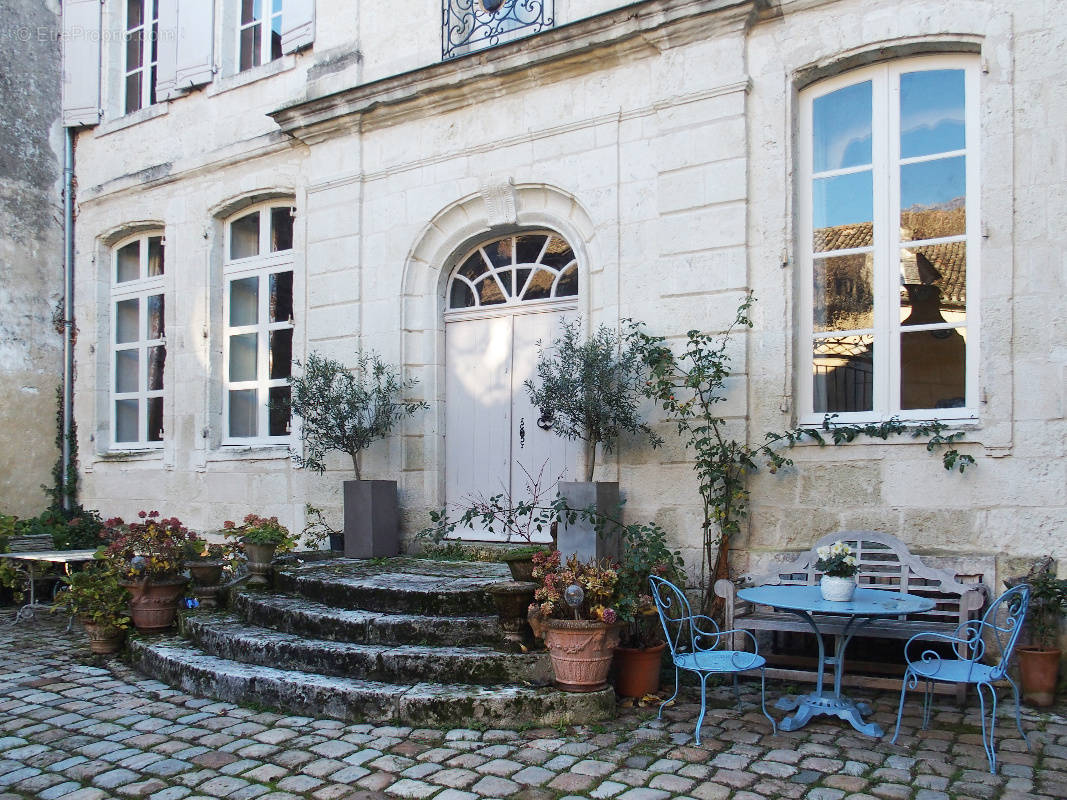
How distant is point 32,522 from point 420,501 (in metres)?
4.59

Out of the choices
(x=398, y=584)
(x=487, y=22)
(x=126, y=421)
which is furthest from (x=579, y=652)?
(x=126, y=421)

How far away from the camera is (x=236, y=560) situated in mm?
6848

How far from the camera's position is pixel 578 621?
15.4ft

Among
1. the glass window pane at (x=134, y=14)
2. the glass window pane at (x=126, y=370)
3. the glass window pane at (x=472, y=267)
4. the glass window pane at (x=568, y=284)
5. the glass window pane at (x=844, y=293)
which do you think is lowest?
the glass window pane at (x=126, y=370)

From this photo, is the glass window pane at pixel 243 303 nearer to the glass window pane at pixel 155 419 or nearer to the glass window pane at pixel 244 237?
the glass window pane at pixel 244 237

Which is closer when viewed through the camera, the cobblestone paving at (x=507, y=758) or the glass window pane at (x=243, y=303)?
the cobblestone paving at (x=507, y=758)

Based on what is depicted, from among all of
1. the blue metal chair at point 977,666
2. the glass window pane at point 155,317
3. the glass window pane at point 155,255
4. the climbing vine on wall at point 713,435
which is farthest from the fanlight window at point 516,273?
the glass window pane at point 155,255

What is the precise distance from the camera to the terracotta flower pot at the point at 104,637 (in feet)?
20.7

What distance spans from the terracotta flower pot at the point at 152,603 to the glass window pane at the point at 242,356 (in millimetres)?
2933

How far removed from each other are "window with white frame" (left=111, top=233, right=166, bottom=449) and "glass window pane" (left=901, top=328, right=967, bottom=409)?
7.18 metres

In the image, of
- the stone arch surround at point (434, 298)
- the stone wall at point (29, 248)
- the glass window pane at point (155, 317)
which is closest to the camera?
the stone arch surround at point (434, 298)

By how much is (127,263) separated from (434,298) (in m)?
4.48

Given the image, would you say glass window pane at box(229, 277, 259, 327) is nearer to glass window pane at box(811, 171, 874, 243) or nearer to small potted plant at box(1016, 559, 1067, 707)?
glass window pane at box(811, 171, 874, 243)

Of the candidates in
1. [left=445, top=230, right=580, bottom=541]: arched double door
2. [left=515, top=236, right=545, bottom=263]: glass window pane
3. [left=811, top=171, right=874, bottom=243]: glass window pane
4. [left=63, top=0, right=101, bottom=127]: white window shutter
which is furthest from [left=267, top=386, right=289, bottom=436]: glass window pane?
[left=811, top=171, right=874, bottom=243]: glass window pane
